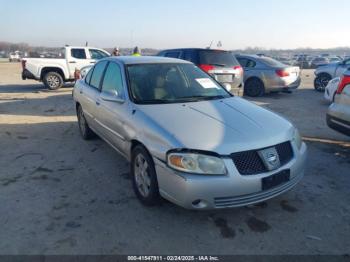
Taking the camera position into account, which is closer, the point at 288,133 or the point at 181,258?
the point at 181,258

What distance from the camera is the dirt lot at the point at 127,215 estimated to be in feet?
9.50

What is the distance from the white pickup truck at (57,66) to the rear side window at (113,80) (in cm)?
908

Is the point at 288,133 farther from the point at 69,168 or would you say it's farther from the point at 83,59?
the point at 83,59

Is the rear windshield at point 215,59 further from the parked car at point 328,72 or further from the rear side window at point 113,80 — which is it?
the parked car at point 328,72

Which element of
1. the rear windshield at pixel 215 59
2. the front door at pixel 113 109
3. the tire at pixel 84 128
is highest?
the rear windshield at pixel 215 59

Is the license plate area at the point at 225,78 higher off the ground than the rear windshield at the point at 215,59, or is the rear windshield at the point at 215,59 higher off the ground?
the rear windshield at the point at 215,59

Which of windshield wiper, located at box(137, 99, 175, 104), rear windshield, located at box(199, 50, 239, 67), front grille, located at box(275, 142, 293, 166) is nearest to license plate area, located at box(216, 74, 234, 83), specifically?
rear windshield, located at box(199, 50, 239, 67)

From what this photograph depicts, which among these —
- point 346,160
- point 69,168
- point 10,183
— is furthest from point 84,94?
point 346,160

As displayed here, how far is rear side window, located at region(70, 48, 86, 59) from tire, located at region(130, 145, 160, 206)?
11009 millimetres

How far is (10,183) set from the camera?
4.20 metres

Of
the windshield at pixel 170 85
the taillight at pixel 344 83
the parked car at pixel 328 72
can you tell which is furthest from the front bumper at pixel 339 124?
the parked car at pixel 328 72

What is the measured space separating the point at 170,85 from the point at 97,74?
167cm

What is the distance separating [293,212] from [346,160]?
2.19 m

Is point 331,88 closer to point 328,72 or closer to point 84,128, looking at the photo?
point 328,72
